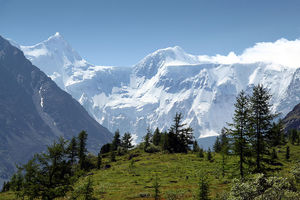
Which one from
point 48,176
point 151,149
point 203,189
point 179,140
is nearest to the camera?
point 203,189

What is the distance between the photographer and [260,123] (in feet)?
120

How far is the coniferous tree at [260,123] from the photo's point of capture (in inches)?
1389

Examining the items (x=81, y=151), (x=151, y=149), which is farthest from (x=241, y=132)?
(x=151, y=149)

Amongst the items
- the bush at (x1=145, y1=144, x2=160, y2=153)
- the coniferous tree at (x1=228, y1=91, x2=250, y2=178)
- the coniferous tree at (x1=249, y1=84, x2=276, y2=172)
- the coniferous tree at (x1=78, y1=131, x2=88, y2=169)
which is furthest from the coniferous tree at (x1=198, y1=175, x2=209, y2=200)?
the bush at (x1=145, y1=144, x2=160, y2=153)

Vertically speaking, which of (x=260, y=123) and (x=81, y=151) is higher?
(x=260, y=123)

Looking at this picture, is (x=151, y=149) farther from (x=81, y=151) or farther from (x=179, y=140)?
(x=81, y=151)

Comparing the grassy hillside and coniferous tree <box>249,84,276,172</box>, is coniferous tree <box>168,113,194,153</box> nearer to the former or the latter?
the grassy hillside

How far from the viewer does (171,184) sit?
4641 cm

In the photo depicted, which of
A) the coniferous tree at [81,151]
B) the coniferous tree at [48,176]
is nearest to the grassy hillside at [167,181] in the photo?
the coniferous tree at [48,176]

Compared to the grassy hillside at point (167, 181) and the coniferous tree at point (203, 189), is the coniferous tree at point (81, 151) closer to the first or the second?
the grassy hillside at point (167, 181)

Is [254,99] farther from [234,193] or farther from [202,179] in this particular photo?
[234,193]

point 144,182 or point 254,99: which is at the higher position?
point 254,99

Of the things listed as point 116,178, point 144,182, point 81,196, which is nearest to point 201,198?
point 81,196

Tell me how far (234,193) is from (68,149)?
20800 millimetres
